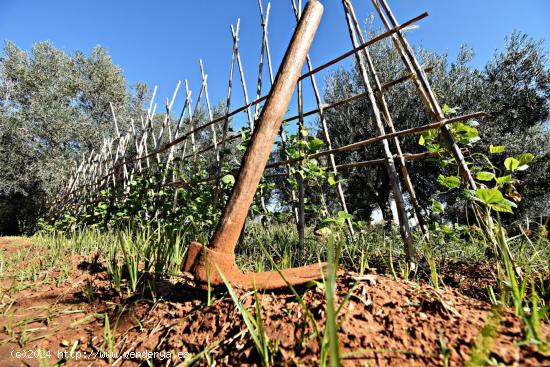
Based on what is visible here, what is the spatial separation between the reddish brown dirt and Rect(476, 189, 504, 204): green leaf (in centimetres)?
43

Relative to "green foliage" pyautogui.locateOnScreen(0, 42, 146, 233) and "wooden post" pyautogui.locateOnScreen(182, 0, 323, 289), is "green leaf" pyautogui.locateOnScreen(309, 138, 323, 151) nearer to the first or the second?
"wooden post" pyautogui.locateOnScreen(182, 0, 323, 289)

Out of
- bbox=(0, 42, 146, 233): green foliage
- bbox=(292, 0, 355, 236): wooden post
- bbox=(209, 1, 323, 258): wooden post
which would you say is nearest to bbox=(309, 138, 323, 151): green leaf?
bbox=(292, 0, 355, 236): wooden post

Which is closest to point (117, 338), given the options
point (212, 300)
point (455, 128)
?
point (212, 300)

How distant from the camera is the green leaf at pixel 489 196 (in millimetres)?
1092

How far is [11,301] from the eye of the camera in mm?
1572

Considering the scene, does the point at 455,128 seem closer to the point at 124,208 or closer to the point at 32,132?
the point at 124,208

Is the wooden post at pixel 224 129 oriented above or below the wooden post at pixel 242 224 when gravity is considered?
above

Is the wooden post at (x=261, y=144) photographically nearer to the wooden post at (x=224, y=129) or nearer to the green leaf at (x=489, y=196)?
the green leaf at (x=489, y=196)

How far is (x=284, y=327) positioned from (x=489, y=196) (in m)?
0.99

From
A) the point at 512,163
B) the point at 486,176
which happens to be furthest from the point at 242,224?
the point at 512,163

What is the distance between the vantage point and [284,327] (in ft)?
2.56

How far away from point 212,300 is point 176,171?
2.77 m

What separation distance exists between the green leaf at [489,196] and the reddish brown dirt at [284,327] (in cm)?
43

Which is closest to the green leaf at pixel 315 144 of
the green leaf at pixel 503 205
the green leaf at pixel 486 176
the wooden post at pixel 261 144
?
the wooden post at pixel 261 144
